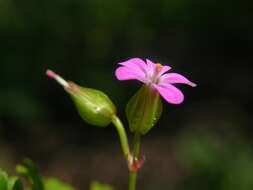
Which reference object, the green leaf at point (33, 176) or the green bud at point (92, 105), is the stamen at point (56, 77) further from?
the green leaf at point (33, 176)

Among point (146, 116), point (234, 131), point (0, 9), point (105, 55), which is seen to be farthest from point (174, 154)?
point (146, 116)

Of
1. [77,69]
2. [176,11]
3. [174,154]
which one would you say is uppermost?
[176,11]

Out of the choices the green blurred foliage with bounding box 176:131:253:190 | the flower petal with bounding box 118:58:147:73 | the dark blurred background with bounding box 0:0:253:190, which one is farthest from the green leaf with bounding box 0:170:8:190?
the dark blurred background with bounding box 0:0:253:190

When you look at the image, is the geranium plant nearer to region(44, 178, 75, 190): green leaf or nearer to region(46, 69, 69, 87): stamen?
region(46, 69, 69, 87): stamen

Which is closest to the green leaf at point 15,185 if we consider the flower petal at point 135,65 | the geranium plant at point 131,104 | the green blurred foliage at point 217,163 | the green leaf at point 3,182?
the green leaf at point 3,182

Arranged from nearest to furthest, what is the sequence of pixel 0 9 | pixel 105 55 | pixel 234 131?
1. pixel 234 131
2. pixel 0 9
3. pixel 105 55

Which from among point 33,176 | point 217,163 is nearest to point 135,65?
point 33,176

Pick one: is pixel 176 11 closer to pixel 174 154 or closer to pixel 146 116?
pixel 174 154

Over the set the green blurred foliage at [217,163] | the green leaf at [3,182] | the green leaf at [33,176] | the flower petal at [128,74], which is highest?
the flower petal at [128,74]
